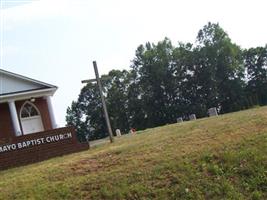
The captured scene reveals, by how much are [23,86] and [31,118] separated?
6.61ft

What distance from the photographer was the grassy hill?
1221cm

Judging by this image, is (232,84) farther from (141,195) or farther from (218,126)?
(141,195)

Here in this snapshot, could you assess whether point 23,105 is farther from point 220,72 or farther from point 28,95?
point 220,72

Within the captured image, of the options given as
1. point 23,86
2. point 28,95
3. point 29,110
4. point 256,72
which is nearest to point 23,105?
point 29,110

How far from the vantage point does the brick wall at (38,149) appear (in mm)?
19688

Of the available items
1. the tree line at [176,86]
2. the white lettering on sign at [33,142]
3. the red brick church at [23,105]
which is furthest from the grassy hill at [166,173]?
the tree line at [176,86]

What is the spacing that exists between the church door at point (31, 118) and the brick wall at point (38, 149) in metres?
11.0

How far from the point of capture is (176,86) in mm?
82250

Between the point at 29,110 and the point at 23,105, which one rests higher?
the point at 23,105

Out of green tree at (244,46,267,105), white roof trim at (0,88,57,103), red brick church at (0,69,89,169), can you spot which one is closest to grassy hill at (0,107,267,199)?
red brick church at (0,69,89,169)

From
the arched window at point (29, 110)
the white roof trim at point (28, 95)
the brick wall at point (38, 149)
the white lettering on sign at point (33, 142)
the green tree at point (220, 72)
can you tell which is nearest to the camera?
the brick wall at point (38, 149)

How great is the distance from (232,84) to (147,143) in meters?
63.7

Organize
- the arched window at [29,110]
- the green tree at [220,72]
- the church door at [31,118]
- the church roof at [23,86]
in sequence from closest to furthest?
the church roof at [23,86]
the church door at [31,118]
the arched window at [29,110]
the green tree at [220,72]

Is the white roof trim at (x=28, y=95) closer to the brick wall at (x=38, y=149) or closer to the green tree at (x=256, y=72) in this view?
the brick wall at (x=38, y=149)
